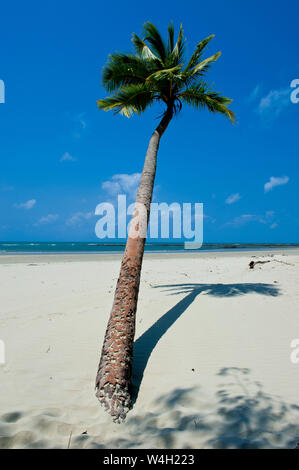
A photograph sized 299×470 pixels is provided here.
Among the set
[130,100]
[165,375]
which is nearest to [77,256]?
[130,100]

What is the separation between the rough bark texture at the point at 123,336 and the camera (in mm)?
3506

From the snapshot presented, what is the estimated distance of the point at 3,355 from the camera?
16.6 ft

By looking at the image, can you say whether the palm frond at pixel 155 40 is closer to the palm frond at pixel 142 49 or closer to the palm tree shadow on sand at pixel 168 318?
A: the palm frond at pixel 142 49

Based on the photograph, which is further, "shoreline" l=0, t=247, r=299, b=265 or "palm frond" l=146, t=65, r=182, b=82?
"shoreline" l=0, t=247, r=299, b=265

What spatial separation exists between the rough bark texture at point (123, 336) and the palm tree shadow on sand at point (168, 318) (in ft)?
1.14

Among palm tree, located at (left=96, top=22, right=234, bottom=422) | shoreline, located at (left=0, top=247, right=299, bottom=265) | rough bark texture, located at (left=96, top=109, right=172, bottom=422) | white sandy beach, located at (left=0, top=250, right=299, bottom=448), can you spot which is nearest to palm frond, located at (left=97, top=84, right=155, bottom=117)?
palm tree, located at (left=96, top=22, right=234, bottom=422)

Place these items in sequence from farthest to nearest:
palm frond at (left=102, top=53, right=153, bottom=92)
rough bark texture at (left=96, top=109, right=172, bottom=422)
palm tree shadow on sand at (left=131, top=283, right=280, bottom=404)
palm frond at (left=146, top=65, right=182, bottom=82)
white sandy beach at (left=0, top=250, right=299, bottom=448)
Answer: palm frond at (left=102, top=53, right=153, bottom=92) < palm frond at (left=146, top=65, right=182, bottom=82) < palm tree shadow on sand at (left=131, top=283, right=280, bottom=404) < rough bark texture at (left=96, top=109, right=172, bottom=422) < white sandy beach at (left=0, top=250, right=299, bottom=448)

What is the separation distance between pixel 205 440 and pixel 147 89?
802 cm

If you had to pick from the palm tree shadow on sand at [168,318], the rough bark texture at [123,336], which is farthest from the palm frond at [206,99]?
the palm tree shadow on sand at [168,318]

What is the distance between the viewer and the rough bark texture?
351cm

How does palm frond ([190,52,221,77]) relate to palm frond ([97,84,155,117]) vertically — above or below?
above

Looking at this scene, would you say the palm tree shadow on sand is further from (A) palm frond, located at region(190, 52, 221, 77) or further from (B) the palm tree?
(A) palm frond, located at region(190, 52, 221, 77)

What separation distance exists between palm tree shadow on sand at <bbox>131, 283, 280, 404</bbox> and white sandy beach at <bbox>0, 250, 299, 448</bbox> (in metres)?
0.04
